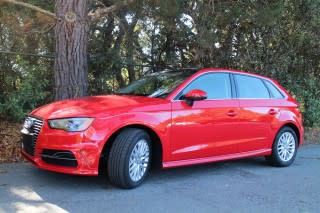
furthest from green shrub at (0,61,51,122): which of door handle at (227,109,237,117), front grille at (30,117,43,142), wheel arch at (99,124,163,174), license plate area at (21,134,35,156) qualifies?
door handle at (227,109,237,117)

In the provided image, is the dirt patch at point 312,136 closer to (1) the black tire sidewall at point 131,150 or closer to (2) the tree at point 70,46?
(2) the tree at point 70,46

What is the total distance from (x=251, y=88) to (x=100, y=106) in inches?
119

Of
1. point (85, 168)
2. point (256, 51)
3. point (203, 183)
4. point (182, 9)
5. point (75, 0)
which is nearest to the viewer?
point (85, 168)

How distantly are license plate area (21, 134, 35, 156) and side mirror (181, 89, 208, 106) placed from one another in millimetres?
2164

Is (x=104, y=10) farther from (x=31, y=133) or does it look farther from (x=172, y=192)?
(x=172, y=192)

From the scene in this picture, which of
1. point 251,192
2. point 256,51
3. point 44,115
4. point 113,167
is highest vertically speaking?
point 256,51

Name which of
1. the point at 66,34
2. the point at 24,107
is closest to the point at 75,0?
the point at 66,34

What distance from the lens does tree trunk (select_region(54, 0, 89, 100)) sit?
899cm

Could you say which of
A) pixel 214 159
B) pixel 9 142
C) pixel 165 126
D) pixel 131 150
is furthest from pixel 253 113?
pixel 9 142

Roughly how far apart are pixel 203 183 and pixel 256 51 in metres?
6.58

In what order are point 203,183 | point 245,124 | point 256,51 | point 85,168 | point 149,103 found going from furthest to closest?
point 256,51 → point 245,124 → point 203,183 → point 149,103 → point 85,168

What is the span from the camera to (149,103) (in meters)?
6.75

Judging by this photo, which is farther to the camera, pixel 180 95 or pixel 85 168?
pixel 180 95

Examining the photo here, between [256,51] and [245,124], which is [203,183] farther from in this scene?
[256,51]
